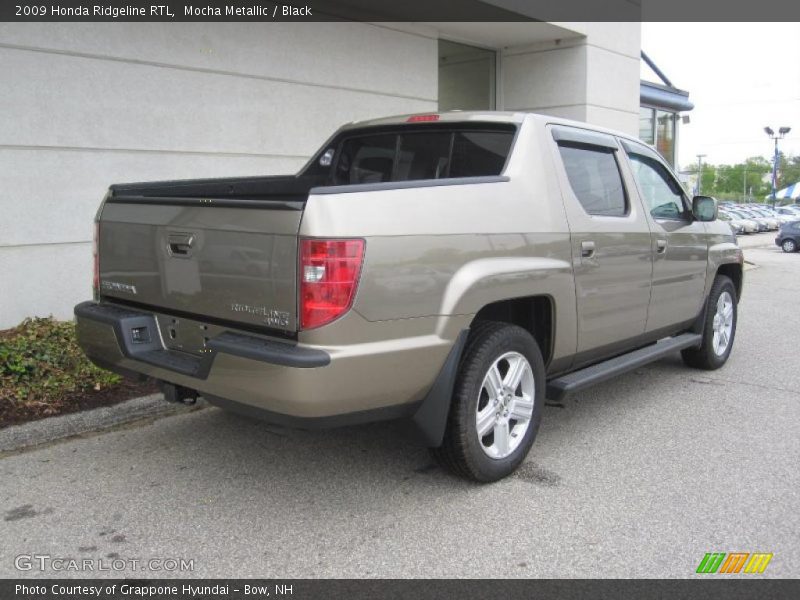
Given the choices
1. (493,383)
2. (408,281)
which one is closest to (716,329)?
(493,383)

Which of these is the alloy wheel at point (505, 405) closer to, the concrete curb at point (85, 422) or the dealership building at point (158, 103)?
the concrete curb at point (85, 422)

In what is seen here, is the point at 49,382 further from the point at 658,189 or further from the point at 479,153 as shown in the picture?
the point at 658,189

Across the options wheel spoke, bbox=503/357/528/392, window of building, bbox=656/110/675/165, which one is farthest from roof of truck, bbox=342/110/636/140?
window of building, bbox=656/110/675/165

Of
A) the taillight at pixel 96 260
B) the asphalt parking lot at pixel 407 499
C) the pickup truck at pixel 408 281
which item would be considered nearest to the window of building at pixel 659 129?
the pickup truck at pixel 408 281

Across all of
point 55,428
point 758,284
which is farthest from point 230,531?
point 758,284

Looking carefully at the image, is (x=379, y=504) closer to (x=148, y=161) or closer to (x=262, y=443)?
(x=262, y=443)

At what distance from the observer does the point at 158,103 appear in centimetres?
712

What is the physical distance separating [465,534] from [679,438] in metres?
1.98

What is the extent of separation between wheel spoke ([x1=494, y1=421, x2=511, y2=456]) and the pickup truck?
11mm

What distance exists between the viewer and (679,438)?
461 centimetres

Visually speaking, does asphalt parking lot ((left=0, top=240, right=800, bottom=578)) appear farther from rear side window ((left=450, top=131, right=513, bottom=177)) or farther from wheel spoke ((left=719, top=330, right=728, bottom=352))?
rear side window ((left=450, top=131, right=513, bottom=177))
